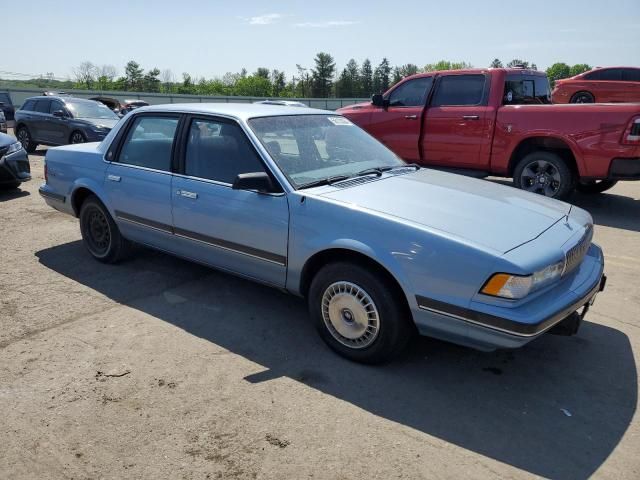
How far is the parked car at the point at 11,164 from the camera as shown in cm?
814

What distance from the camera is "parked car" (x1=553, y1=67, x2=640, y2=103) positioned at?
Result: 51.5ft

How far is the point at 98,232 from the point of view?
16.9 feet

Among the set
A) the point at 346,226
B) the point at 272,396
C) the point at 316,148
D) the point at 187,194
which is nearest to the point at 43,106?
the point at 187,194

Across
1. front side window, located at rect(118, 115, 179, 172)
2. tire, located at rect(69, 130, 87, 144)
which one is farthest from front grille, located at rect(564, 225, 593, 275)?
tire, located at rect(69, 130, 87, 144)

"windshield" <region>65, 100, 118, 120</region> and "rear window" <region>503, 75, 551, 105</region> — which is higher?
"rear window" <region>503, 75, 551, 105</region>

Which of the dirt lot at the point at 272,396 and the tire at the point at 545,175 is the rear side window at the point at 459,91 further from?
the dirt lot at the point at 272,396

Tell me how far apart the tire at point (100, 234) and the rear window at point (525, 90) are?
5768 millimetres

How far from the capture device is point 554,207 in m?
3.75

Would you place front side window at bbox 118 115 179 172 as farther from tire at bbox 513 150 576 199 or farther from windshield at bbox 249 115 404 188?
tire at bbox 513 150 576 199

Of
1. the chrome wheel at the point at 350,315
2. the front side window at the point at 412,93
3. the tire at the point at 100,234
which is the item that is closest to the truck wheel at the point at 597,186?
the front side window at the point at 412,93

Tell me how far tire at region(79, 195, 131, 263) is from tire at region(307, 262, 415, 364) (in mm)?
2487

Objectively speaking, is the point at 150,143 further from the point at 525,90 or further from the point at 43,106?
the point at 43,106

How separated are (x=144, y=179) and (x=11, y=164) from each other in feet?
16.9

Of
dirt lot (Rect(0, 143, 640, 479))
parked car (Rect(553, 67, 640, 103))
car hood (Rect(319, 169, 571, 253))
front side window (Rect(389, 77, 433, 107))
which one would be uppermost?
parked car (Rect(553, 67, 640, 103))
